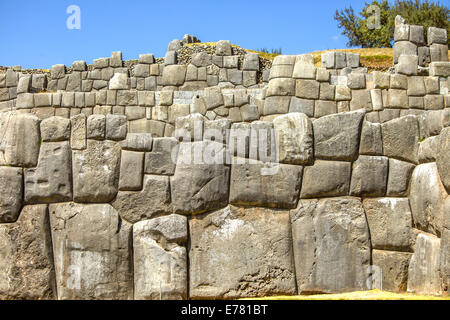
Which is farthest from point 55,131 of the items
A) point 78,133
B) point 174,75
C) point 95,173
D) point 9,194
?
point 174,75

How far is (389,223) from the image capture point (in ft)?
18.3

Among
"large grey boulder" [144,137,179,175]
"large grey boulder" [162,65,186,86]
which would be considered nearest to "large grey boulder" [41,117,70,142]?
"large grey boulder" [144,137,179,175]

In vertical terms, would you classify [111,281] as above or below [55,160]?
below

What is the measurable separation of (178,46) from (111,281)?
1571 centimetres

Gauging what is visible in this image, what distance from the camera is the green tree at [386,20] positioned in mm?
37406

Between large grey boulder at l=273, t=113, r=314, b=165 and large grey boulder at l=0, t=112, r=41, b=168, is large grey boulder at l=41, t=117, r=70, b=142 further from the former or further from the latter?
large grey boulder at l=273, t=113, r=314, b=165

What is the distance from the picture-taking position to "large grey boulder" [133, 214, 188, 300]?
17.5ft

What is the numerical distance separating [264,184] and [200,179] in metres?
0.63

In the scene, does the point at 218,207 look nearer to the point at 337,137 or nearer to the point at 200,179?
the point at 200,179

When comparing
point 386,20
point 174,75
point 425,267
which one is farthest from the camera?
point 386,20

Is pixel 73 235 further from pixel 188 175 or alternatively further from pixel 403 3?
pixel 403 3

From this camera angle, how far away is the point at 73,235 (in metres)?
5.42

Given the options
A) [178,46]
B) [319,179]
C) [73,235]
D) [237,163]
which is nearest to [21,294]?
[73,235]

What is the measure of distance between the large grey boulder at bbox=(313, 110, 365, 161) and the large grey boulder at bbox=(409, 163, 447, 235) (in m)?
0.66
